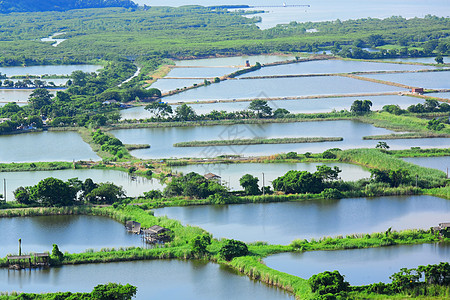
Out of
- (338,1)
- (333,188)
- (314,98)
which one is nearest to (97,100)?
(314,98)

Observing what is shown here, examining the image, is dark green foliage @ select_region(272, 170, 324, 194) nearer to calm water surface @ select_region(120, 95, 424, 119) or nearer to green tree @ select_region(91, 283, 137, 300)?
green tree @ select_region(91, 283, 137, 300)

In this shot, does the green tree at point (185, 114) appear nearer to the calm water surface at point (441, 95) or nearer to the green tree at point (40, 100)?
the green tree at point (40, 100)

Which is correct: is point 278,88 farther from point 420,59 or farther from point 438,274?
point 438,274

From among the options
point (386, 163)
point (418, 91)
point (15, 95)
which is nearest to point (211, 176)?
point (386, 163)

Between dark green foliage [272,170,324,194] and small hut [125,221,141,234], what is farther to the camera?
dark green foliage [272,170,324,194]

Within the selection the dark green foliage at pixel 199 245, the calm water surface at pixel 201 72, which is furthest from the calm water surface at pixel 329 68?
the dark green foliage at pixel 199 245

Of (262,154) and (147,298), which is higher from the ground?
(262,154)

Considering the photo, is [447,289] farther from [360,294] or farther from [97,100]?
[97,100]

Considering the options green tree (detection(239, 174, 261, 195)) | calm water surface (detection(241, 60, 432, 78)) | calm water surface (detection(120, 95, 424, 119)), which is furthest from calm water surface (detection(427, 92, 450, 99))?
green tree (detection(239, 174, 261, 195))
